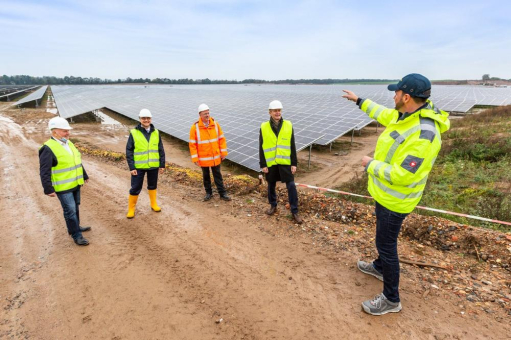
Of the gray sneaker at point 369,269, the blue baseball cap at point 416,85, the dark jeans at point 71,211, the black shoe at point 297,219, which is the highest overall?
the blue baseball cap at point 416,85

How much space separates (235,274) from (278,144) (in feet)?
7.02

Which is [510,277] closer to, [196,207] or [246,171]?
[196,207]

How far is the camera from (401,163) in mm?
2275

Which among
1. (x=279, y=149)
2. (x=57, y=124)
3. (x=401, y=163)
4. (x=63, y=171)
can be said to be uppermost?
(x=57, y=124)

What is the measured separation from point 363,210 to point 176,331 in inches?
146

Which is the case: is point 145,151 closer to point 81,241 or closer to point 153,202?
point 153,202

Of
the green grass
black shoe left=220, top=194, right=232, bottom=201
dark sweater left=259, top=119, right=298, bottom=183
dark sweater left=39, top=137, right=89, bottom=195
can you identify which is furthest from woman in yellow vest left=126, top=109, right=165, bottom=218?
the green grass

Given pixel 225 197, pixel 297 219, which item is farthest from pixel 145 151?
pixel 297 219

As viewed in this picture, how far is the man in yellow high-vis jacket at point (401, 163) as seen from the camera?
7.32ft

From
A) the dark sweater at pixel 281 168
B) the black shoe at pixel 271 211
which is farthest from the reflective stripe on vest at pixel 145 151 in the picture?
the black shoe at pixel 271 211

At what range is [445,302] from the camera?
287 cm

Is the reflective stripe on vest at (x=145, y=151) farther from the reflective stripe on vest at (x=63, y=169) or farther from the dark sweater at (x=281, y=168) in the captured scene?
the dark sweater at (x=281, y=168)

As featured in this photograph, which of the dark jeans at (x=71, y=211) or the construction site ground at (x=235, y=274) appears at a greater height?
the dark jeans at (x=71, y=211)

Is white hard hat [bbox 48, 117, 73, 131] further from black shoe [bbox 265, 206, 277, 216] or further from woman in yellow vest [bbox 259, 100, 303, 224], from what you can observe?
black shoe [bbox 265, 206, 277, 216]
